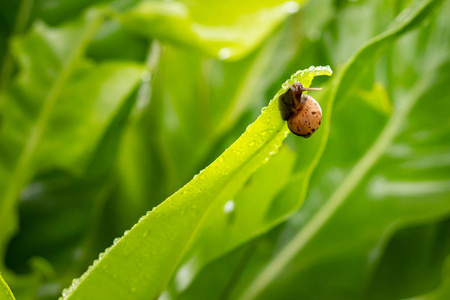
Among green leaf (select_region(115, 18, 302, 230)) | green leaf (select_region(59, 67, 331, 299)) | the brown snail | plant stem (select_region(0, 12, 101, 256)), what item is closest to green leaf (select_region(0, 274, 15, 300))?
green leaf (select_region(59, 67, 331, 299))

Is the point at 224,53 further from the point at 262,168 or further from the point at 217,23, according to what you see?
the point at 262,168

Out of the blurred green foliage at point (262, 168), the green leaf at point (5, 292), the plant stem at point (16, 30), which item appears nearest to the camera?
the green leaf at point (5, 292)

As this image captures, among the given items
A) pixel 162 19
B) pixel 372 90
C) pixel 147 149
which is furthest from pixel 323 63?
pixel 147 149

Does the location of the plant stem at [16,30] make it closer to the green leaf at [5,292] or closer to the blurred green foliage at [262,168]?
the blurred green foliage at [262,168]

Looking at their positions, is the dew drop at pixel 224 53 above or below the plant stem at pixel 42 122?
below

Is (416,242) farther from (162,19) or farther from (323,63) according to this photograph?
(162,19)

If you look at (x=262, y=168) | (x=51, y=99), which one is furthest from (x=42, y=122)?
(x=262, y=168)

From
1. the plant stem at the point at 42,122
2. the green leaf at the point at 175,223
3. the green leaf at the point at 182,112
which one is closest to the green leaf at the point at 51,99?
the plant stem at the point at 42,122
